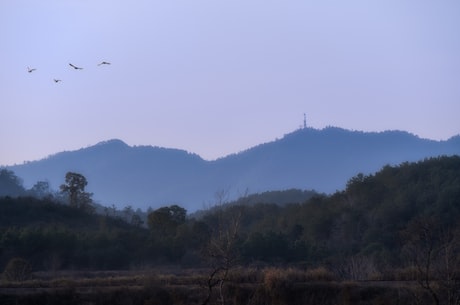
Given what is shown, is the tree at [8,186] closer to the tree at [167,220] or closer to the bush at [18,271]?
the tree at [167,220]

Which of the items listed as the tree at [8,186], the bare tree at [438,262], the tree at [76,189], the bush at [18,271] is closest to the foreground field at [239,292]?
the bare tree at [438,262]

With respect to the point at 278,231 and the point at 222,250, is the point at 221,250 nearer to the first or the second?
the point at 222,250

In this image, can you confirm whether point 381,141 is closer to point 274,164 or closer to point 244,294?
point 274,164

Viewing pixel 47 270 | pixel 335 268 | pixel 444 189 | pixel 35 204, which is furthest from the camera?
pixel 35 204

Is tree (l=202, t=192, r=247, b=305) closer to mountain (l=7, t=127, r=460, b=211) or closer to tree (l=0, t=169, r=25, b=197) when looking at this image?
tree (l=0, t=169, r=25, b=197)

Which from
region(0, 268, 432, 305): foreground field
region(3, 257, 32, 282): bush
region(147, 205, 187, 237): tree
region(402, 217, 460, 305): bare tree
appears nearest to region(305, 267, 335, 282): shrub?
region(0, 268, 432, 305): foreground field

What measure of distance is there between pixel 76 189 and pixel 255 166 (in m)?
115

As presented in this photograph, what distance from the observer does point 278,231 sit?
177ft

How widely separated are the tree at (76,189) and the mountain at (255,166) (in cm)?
8681

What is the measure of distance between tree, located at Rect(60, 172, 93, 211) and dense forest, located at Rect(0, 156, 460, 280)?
0.42 metres

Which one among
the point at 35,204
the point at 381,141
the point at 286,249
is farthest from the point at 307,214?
the point at 381,141

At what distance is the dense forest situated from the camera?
1618 inches

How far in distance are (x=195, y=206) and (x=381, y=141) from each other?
182 feet

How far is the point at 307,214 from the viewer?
191ft
